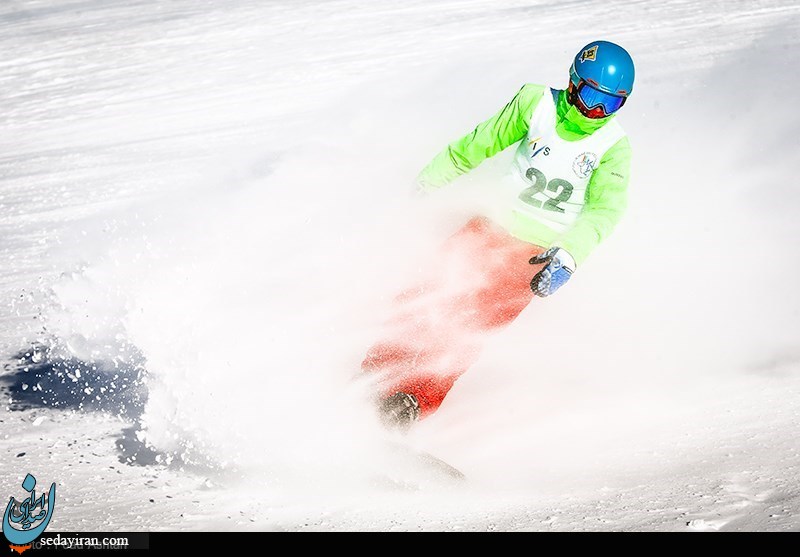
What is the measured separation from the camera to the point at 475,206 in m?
4.68

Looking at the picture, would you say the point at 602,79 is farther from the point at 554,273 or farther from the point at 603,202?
the point at 554,273

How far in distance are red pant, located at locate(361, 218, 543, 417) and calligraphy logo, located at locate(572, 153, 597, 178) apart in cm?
47

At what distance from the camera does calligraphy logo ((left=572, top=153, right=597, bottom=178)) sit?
3.98m

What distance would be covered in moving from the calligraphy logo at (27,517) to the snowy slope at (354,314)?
0.24 ft

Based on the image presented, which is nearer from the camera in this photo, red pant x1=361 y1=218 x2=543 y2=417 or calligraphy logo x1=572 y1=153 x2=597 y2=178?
red pant x1=361 y1=218 x2=543 y2=417

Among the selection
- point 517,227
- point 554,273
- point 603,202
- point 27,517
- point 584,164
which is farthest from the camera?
point 517,227

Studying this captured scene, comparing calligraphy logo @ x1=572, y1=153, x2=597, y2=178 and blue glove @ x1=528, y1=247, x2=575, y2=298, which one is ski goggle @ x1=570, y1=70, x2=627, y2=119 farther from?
blue glove @ x1=528, y1=247, x2=575, y2=298

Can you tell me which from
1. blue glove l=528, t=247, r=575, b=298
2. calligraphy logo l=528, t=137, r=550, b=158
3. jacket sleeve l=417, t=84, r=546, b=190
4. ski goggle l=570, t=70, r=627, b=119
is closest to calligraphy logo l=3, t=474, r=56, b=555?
blue glove l=528, t=247, r=575, b=298

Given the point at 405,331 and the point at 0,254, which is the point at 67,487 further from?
the point at 0,254

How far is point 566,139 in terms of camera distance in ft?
13.1

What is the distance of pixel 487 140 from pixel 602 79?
2.55 feet

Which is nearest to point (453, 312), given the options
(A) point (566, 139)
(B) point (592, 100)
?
(A) point (566, 139)
